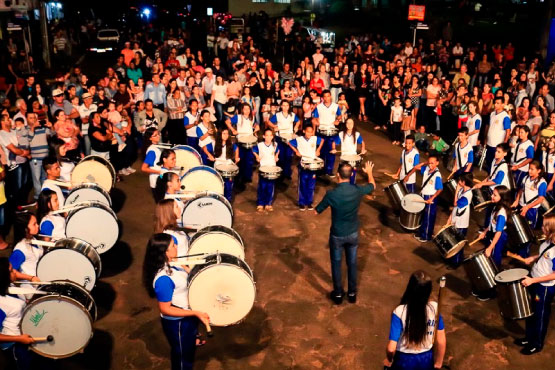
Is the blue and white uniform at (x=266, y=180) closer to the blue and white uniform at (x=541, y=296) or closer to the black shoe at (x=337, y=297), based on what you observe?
the black shoe at (x=337, y=297)

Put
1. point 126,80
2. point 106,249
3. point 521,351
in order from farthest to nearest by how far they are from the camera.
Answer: point 126,80, point 106,249, point 521,351

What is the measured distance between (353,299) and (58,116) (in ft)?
22.2

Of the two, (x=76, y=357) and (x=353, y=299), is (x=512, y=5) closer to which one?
(x=353, y=299)

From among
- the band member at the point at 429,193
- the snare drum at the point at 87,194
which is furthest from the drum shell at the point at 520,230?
the snare drum at the point at 87,194

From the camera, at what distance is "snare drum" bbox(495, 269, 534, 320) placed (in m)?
6.39

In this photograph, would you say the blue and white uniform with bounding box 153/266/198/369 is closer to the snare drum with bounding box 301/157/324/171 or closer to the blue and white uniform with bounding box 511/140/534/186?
the snare drum with bounding box 301/157/324/171

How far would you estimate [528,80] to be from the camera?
49.9 feet

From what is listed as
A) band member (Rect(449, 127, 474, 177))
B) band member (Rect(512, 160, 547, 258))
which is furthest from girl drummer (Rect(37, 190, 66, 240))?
band member (Rect(449, 127, 474, 177))

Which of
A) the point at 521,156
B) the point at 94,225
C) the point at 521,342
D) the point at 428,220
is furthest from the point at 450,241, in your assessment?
the point at 94,225

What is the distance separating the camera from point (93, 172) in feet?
30.3

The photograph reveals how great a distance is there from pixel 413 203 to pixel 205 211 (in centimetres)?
377

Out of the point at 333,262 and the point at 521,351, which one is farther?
the point at 333,262

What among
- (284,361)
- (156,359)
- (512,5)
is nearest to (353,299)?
(284,361)

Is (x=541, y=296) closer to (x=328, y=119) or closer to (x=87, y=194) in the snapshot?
(x=87, y=194)
